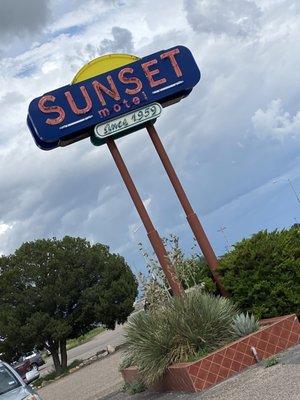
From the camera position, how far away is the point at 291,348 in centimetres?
1012

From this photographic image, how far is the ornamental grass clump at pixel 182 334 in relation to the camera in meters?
10.2

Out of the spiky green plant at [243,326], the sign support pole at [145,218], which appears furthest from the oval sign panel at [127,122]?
the spiky green plant at [243,326]

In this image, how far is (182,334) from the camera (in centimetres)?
1030

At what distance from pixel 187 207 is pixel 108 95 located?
310 centimetres

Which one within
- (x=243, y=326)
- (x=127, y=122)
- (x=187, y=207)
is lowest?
(x=243, y=326)

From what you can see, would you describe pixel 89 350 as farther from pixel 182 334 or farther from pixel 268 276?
pixel 182 334

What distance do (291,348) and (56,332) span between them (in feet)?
62.7

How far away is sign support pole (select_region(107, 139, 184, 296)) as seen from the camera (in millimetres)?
12454

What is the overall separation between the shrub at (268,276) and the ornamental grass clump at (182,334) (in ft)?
3.77

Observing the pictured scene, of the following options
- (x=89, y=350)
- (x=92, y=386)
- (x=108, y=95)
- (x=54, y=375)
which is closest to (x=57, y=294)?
(x=54, y=375)

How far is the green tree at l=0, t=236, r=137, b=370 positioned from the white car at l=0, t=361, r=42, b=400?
18456 millimetres

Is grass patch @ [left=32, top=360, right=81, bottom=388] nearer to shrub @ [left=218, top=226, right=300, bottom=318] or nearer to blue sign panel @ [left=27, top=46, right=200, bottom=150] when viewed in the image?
blue sign panel @ [left=27, top=46, right=200, bottom=150]

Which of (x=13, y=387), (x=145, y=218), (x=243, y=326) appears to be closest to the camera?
(x=13, y=387)

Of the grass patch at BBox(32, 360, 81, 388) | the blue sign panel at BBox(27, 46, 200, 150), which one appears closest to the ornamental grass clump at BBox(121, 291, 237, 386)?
the blue sign panel at BBox(27, 46, 200, 150)
